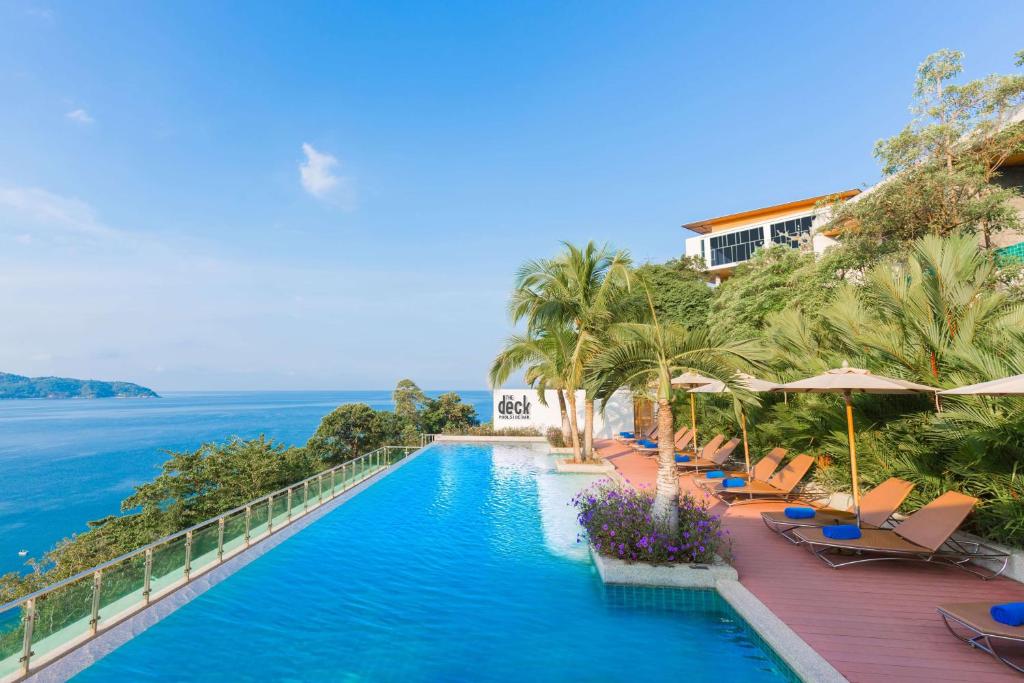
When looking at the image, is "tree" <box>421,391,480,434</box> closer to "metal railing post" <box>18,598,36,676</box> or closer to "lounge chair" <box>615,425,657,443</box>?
"lounge chair" <box>615,425,657,443</box>

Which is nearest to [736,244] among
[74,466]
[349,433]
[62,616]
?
[349,433]

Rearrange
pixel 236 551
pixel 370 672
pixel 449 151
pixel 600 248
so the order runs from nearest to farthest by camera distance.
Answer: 1. pixel 370 672
2. pixel 236 551
3. pixel 600 248
4. pixel 449 151

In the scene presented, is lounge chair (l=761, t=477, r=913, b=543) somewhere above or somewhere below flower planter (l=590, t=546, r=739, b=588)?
above

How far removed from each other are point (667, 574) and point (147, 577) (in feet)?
19.8

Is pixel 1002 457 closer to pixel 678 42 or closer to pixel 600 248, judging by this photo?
A: pixel 600 248

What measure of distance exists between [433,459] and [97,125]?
18345mm

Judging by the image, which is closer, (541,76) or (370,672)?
(370,672)

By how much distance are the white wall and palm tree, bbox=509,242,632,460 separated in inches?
321

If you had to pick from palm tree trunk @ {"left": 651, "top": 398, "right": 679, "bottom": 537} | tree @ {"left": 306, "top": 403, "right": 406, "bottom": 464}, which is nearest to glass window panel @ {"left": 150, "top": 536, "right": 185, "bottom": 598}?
palm tree trunk @ {"left": 651, "top": 398, "right": 679, "bottom": 537}

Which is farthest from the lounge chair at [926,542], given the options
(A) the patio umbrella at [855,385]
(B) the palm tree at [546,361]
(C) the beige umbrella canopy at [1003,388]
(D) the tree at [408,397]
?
(D) the tree at [408,397]

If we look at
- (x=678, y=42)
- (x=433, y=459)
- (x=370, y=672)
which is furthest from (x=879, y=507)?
(x=678, y=42)

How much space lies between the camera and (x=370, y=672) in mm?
4410

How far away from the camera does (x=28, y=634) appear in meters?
4.15

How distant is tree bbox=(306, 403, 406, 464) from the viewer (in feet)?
103
